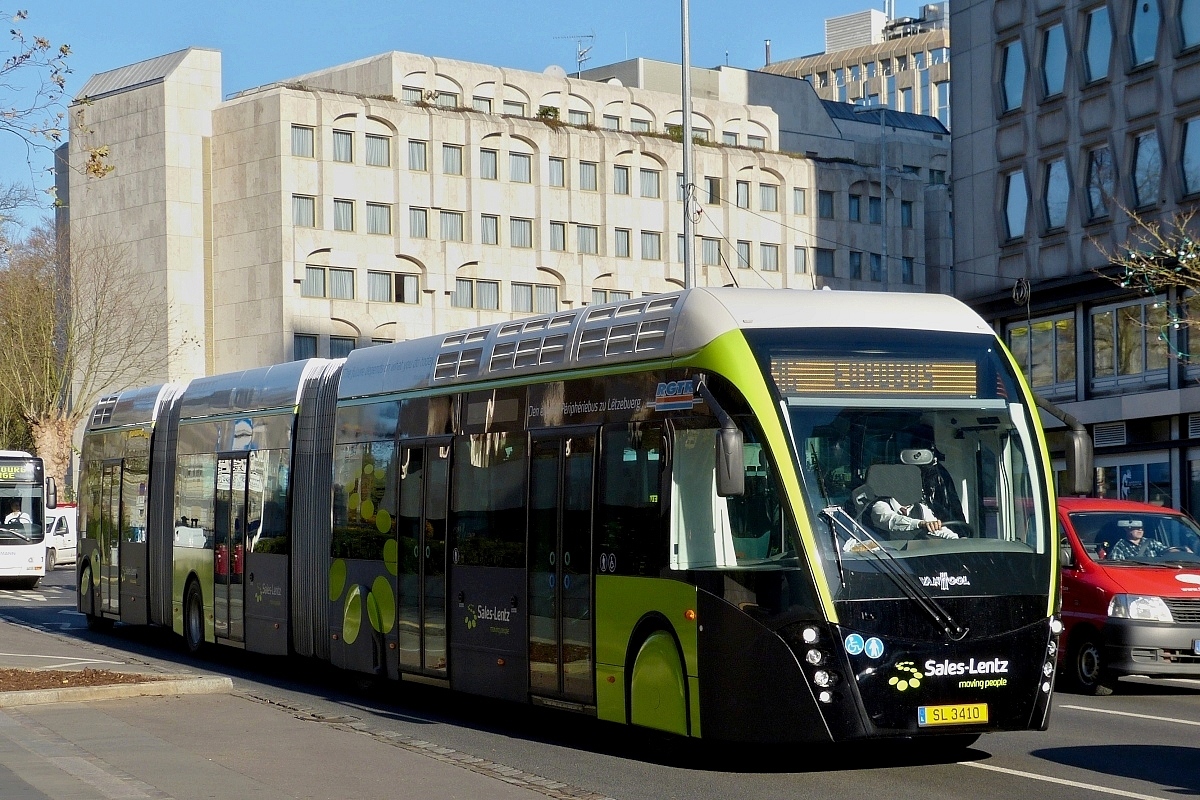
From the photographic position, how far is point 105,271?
227ft

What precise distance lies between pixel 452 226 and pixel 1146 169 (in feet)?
153

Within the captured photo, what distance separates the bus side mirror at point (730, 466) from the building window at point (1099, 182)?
30651 millimetres

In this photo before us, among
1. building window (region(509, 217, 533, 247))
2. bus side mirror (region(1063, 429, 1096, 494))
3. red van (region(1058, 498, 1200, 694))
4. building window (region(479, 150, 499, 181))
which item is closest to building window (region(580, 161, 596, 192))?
building window (region(509, 217, 533, 247))

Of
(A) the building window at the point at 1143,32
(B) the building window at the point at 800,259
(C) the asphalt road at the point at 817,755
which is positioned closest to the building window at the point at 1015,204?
(A) the building window at the point at 1143,32

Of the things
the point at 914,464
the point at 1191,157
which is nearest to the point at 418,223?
the point at 1191,157

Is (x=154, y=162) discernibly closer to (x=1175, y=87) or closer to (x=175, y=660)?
(x=1175, y=87)

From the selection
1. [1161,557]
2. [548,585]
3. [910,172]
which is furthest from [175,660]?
[910,172]

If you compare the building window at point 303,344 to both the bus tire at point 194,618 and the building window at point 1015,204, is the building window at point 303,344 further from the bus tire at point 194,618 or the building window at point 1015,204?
the bus tire at point 194,618

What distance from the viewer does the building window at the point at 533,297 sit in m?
83.1

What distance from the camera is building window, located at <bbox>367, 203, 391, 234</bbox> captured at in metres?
78.9

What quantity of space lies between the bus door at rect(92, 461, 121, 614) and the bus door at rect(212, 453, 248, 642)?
14.2ft

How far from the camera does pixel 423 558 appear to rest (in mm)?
15555

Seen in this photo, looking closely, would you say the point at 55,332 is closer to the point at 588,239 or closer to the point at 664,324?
the point at 588,239

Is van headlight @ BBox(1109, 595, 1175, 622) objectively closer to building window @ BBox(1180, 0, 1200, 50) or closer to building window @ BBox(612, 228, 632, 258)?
building window @ BBox(1180, 0, 1200, 50)
